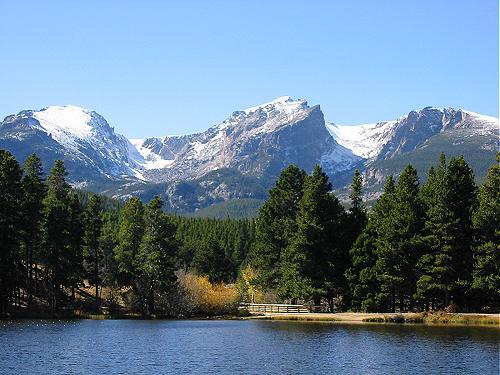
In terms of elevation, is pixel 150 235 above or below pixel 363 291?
above

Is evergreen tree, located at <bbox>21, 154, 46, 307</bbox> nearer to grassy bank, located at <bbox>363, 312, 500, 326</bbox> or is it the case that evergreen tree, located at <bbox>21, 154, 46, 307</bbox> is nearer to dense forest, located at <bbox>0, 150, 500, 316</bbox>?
dense forest, located at <bbox>0, 150, 500, 316</bbox>

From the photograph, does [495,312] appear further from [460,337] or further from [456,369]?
[456,369]

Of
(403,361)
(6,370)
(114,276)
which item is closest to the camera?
(6,370)

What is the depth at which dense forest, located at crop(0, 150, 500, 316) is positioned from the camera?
91188 millimetres

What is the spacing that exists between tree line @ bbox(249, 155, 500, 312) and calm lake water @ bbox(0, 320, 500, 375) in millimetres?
12361

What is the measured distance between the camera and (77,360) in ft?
177

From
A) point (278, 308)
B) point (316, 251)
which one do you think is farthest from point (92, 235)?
point (316, 251)

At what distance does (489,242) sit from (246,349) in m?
37.1

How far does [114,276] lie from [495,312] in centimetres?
5269

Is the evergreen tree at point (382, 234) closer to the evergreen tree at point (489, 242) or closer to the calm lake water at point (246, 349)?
the evergreen tree at point (489, 242)

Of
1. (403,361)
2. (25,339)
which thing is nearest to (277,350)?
(403,361)

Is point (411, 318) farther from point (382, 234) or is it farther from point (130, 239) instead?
point (130, 239)

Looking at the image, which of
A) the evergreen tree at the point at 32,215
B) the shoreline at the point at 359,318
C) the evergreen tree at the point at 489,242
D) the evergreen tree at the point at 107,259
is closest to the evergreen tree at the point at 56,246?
the evergreen tree at the point at 32,215

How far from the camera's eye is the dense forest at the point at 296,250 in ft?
299
